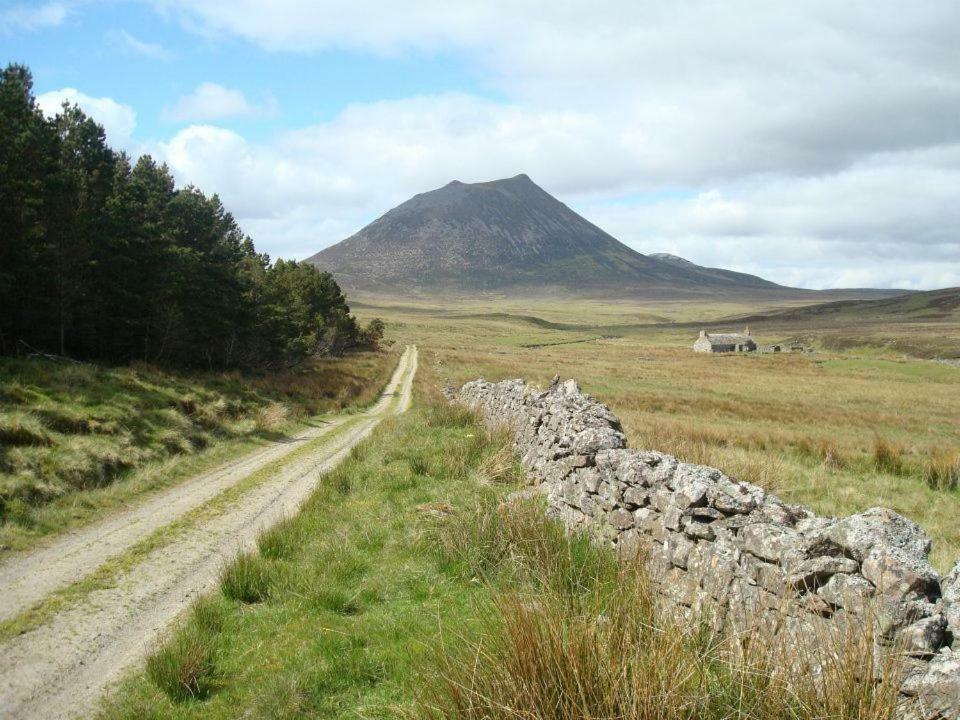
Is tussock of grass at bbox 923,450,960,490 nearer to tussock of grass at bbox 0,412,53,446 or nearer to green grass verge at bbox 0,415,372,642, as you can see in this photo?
green grass verge at bbox 0,415,372,642

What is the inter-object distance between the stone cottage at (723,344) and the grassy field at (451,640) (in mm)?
104751

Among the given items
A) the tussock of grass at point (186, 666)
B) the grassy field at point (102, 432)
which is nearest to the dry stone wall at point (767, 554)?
the tussock of grass at point (186, 666)

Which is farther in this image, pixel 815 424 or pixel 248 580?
pixel 815 424

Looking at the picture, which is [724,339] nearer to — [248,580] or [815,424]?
[815,424]

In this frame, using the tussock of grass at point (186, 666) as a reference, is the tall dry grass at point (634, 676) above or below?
above

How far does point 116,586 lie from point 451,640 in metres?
5.44

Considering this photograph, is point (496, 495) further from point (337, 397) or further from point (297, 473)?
point (337, 397)

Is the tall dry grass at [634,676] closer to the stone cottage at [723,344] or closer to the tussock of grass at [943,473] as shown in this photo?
the tussock of grass at [943,473]

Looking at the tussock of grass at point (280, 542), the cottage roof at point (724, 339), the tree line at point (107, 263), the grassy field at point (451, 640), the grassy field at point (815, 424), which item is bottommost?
the grassy field at point (815, 424)

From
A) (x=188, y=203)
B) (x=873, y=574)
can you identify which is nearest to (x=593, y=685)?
(x=873, y=574)

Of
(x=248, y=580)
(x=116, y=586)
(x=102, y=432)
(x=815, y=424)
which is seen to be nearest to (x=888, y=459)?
(x=815, y=424)

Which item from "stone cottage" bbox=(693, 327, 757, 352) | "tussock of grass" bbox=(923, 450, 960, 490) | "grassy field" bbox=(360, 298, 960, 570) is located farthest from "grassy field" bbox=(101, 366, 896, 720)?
"stone cottage" bbox=(693, 327, 757, 352)

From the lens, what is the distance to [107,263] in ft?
88.5

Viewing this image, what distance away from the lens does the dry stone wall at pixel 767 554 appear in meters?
3.55
